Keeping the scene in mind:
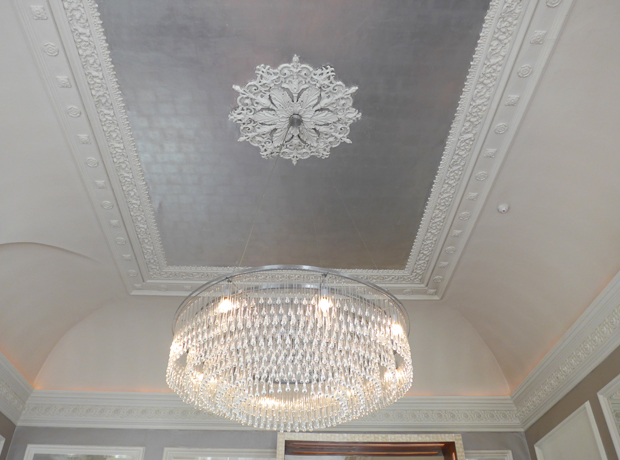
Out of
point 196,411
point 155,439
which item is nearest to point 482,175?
point 196,411

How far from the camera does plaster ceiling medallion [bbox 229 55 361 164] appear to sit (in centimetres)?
374

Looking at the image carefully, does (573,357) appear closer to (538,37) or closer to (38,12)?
(538,37)

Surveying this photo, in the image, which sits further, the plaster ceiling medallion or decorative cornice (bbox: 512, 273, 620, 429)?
decorative cornice (bbox: 512, 273, 620, 429)

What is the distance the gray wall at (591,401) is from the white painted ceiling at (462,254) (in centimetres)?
47

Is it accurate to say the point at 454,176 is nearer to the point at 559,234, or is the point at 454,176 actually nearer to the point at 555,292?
the point at 559,234

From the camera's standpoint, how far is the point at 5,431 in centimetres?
544

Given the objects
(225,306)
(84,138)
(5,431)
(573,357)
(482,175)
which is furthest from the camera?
(5,431)

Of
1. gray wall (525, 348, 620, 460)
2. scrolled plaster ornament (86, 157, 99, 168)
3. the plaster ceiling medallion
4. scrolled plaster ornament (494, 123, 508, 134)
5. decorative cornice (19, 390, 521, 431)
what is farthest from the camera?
decorative cornice (19, 390, 521, 431)

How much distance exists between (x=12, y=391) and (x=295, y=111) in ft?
13.3

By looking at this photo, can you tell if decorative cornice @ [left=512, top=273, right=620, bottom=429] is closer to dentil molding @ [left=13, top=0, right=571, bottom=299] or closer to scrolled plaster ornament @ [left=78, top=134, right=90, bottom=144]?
dentil molding @ [left=13, top=0, right=571, bottom=299]

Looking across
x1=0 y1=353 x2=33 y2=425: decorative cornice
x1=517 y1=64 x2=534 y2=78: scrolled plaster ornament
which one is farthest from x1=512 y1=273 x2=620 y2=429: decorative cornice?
x1=0 y1=353 x2=33 y2=425: decorative cornice

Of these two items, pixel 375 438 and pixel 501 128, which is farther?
pixel 375 438

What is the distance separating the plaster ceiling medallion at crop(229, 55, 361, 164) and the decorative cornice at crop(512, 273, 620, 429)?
2.36 m

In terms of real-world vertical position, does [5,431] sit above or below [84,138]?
below
